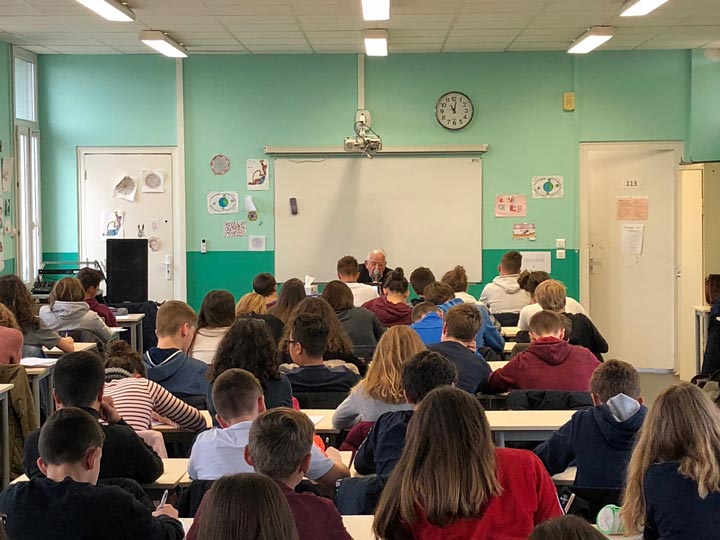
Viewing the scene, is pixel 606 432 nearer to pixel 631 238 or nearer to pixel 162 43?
pixel 162 43

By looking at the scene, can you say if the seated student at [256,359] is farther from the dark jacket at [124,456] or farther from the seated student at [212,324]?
the seated student at [212,324]

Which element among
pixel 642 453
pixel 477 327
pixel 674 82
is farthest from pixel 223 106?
pixel 642 453

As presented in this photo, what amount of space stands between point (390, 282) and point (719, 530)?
4.96 m

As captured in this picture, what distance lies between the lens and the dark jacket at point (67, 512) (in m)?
2.39

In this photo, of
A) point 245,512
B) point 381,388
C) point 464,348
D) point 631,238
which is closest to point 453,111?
point 631,238

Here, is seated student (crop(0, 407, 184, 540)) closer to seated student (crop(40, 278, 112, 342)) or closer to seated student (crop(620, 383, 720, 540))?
seated student (crop(620, 383, 720, 540))

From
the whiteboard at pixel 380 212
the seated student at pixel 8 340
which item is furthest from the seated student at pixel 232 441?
the whiteboard at pixel 380 212

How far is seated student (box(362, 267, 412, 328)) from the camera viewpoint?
711 cm

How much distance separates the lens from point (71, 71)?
9.80 meters

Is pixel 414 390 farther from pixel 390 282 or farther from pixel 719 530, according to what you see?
pixel 390 282

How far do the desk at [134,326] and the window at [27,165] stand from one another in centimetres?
156

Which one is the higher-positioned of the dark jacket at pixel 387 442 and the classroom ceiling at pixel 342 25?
the classroom ceiling at pixel 342 25

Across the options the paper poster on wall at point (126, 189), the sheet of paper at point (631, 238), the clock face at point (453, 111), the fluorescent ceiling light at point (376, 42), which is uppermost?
the fluorescent ceiling light at point (376, 42)

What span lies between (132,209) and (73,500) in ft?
25.6
